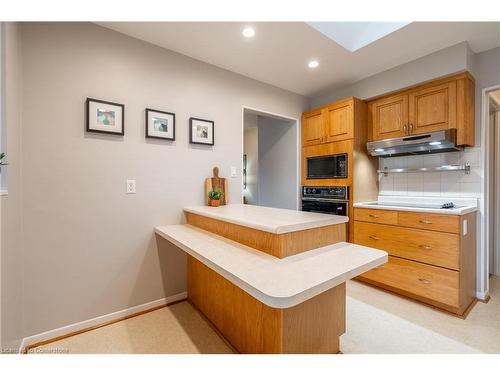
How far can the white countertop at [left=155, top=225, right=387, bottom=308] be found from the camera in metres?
0.93

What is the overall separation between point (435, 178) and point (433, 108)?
30.2 inches

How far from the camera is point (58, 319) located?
1.74 metres

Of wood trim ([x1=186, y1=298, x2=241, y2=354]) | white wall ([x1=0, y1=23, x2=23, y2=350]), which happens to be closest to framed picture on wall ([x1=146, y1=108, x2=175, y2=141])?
white wall ([x1=0, y1=23, x2=23, y2=350])

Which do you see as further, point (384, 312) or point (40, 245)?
point (384, 312)

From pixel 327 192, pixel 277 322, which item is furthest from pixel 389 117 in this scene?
pixel 277 322

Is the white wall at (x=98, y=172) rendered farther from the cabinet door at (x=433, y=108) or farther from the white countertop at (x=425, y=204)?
the cabinet door at (x=433, y=108)

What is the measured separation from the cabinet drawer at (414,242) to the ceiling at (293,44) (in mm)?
1757

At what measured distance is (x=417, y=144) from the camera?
2416 mm

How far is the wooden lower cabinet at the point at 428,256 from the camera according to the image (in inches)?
77.3
